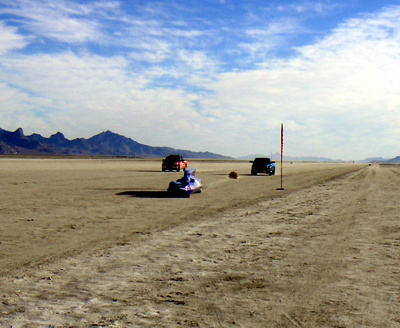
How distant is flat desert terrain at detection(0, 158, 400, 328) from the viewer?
528cm

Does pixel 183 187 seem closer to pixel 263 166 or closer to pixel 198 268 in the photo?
pixel 198 268

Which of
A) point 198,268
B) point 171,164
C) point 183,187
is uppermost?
point 171,164

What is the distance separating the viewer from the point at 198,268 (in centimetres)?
739

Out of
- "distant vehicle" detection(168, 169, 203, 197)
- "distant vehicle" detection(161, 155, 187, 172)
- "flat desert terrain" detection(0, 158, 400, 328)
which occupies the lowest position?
"flat desert terrain" detection(0, 158, 400, 328)

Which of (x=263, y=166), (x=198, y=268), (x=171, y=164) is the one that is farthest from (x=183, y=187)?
(x=171, y=164)

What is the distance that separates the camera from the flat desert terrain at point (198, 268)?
5281 millimetres

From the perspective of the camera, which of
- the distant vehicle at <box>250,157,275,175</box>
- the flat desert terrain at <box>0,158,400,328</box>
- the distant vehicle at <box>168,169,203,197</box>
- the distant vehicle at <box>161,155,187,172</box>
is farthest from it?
the distant vehicle at <box>161,155,187,172</box>

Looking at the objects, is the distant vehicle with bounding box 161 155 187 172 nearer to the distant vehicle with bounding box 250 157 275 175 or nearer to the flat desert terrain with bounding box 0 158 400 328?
the distant vehicle with bounding box 250 157 275 175

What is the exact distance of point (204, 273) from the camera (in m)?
7.09

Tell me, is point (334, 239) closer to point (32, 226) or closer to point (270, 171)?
point (32, 226)

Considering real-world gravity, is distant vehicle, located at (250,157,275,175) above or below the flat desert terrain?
above

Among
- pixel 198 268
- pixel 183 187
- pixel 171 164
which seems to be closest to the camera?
pixel 198 268

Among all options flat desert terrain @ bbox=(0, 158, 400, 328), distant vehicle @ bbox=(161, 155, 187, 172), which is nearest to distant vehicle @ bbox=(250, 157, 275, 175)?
distant vehicle @ bbox=(161, 155, 187, 172)

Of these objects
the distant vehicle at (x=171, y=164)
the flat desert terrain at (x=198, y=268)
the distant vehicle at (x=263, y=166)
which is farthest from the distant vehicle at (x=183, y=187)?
the distant vehicle at (x=171, y=164)
